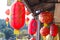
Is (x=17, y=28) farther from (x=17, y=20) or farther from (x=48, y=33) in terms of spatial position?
(x=48, y=33)

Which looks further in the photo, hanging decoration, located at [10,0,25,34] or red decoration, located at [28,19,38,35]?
red decoration, located at [28,19,38,35]

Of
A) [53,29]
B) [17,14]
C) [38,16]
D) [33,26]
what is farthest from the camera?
[33,26]

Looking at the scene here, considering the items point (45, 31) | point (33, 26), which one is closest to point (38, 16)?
point (45, 31)

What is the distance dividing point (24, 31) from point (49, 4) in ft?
7.27

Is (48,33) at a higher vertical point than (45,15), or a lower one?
lower

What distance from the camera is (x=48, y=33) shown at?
65.8 inches

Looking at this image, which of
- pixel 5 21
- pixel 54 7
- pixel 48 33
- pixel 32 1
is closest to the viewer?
pixel 32 1

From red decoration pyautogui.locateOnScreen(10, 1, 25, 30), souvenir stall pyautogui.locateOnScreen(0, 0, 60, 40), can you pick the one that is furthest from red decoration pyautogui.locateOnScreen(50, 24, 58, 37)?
red decoration pyautogui.locateOnScreen(10, 1, 25, 30)

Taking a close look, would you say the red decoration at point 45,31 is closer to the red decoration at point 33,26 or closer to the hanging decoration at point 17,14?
the hanging decoration at point 17,14

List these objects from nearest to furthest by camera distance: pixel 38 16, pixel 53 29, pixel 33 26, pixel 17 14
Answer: pixel 38 16 → pixel 53 29 → pixel 17 14 → pixel 33 26

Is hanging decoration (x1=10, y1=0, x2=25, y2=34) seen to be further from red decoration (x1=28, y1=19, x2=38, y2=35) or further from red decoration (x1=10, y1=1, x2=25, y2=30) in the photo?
red decoration (x1=28, y1=19, x2=38, y2=35)

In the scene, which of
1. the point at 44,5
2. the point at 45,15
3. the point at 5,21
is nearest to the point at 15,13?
the point at 45,15

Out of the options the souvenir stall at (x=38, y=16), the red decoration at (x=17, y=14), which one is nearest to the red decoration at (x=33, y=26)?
the souvenir stall at (x=38, y=16)

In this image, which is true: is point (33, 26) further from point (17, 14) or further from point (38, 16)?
point (38, 16)
